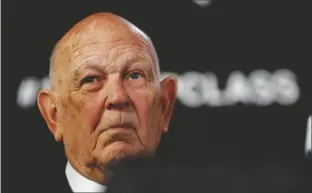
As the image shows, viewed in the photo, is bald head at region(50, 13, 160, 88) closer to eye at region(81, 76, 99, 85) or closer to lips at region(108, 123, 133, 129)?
eye at region(81, 76, 99, 85)

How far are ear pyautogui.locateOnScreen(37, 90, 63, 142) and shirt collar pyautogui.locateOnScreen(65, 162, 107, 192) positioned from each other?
0.09 meters

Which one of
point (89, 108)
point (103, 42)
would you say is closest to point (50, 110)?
point (89, 108)

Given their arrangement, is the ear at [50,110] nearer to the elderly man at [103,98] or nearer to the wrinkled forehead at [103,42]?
the elderly man at [103,98]

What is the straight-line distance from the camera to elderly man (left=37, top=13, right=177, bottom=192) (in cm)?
148

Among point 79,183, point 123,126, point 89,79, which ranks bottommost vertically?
point 79,183

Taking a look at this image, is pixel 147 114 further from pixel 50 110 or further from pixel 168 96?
pixel 50 110

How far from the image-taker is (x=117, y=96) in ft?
4.83

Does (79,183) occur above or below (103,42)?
below

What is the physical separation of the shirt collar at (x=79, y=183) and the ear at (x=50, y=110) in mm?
88

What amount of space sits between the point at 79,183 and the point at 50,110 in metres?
0.21

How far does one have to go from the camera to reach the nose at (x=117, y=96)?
4.83 ft

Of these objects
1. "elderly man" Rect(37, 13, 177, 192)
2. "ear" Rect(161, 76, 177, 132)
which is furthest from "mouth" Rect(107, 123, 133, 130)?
"ear" Rect(161, 76, 177, 132)

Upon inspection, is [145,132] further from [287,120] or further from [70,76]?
[287,120]

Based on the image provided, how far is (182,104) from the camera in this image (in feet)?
5.11
